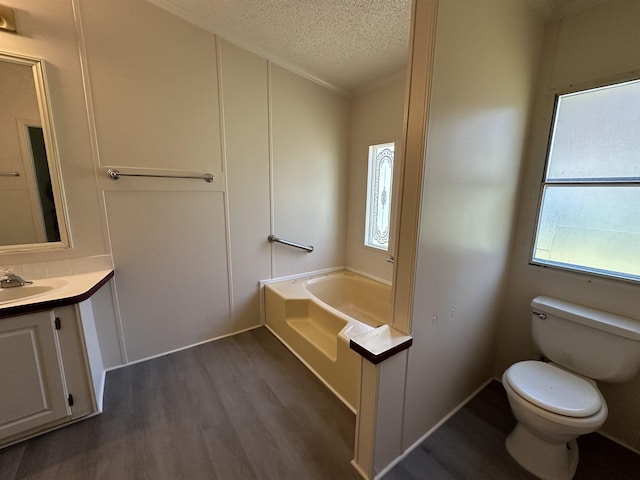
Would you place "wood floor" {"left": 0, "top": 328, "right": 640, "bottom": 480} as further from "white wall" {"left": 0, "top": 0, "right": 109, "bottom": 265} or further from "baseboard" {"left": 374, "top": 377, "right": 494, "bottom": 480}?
"white wall" {"left": 0, "top": 0, "right": 109, "bottom": 265}

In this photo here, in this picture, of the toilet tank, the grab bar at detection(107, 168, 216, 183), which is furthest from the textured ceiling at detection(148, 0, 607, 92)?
the toilet tank

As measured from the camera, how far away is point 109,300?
192 cm

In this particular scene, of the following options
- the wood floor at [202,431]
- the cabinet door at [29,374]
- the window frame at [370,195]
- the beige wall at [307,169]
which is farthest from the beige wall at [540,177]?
the cabinet door at [29,374]

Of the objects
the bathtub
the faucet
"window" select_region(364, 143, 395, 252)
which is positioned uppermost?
"window" select_region(364, 143, 395, 252)

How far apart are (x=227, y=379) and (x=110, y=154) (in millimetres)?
1739

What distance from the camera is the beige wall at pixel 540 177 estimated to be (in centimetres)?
138

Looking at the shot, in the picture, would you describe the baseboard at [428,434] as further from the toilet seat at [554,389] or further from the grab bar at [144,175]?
the grab bar at [144,175]

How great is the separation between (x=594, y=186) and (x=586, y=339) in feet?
2.76

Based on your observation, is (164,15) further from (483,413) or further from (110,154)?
(483,413)

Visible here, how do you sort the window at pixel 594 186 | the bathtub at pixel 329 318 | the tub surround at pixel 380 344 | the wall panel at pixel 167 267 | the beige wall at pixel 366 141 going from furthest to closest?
the beige wall at pixel 366 141 < the wall panel at pixel 167 267 < the bathtub at pixel 329 318 < the window at pixel 594 186 < the tub surround at pixel 380 344

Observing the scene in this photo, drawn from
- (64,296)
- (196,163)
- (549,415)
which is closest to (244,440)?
A: (64,296)

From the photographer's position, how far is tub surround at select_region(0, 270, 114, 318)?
1295 millimetres

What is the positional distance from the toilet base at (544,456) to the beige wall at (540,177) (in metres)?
0.42

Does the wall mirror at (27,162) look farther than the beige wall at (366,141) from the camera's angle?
No
